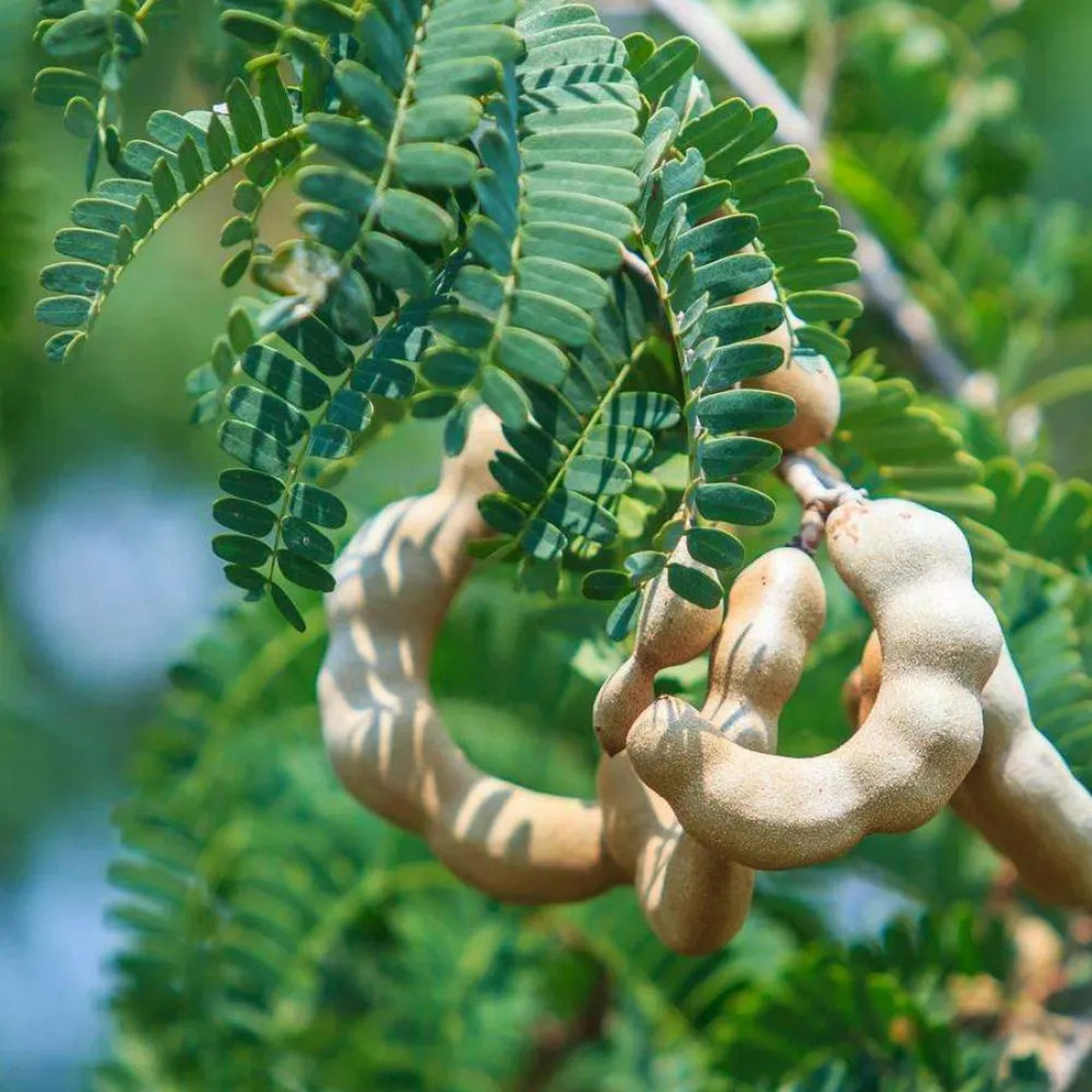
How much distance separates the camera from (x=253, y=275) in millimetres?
528

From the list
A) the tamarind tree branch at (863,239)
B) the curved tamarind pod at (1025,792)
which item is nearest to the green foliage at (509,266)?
the curved tamarind pod at (1025,792)

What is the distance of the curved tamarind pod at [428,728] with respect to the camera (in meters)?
0.63

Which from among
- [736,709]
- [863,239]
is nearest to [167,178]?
[736,709]

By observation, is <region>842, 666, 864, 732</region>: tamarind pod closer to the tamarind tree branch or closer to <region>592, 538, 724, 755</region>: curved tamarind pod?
<region>592, 538, 724, 755</region>: curved tamarind pod

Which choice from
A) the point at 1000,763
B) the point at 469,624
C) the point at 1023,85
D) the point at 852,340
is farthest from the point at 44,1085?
the point at 1023,85

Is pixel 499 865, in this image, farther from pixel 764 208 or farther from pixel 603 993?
pixel 603 993

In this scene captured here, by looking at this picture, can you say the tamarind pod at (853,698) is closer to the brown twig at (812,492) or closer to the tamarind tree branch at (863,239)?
the brown twig at (812,492)

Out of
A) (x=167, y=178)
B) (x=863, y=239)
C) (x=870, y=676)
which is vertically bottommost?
(x=863, y=239)

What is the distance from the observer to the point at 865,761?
0.50m

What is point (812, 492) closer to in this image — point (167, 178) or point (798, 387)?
point (798, 387)

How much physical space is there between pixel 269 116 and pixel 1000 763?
0.33 metres

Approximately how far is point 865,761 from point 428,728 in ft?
0.66

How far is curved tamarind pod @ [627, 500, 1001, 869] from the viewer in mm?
492

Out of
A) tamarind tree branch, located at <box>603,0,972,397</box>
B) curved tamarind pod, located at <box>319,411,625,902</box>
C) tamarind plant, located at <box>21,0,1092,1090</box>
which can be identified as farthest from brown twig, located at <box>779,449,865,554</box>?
tamarind tree branch, located at <box>603,0,972,397</box>
